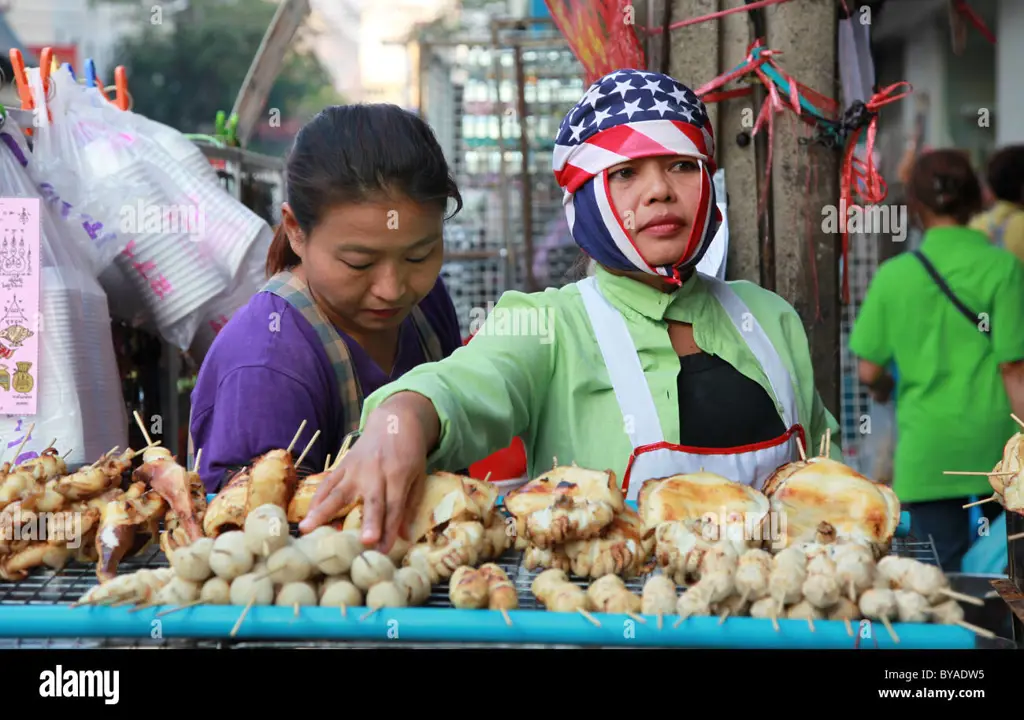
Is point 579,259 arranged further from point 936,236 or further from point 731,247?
point 936,236

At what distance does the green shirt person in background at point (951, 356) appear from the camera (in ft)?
14.3

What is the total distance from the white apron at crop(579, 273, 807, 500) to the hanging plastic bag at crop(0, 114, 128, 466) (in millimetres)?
1590

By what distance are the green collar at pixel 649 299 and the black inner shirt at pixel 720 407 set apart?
11 cm

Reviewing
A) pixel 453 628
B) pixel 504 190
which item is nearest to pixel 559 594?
pixel 453 628

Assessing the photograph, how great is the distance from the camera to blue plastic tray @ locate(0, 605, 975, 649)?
1606 millimetres

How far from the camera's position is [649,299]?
250 cm

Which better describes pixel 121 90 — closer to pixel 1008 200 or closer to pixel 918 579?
pixel 918 579

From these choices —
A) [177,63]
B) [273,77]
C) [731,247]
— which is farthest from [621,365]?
[177,63]

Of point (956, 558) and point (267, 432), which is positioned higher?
point (267, 432)

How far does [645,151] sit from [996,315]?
2523 millimetres

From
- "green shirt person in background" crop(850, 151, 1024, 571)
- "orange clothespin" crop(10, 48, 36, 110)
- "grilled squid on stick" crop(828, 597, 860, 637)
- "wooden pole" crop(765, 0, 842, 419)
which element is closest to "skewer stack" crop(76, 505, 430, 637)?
"grilled squid on stick" crop(828, 597, 860, 637)

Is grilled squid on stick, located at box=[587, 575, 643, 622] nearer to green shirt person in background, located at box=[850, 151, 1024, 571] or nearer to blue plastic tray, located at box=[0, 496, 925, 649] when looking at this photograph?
blue plastic tray, located at box=[0, 496, 925, 649]

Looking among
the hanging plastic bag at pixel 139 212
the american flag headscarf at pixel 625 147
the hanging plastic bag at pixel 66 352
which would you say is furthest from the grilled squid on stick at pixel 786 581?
the hanging plastic bag at pixel 139 212

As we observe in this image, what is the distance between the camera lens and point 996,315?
4.34 metres
